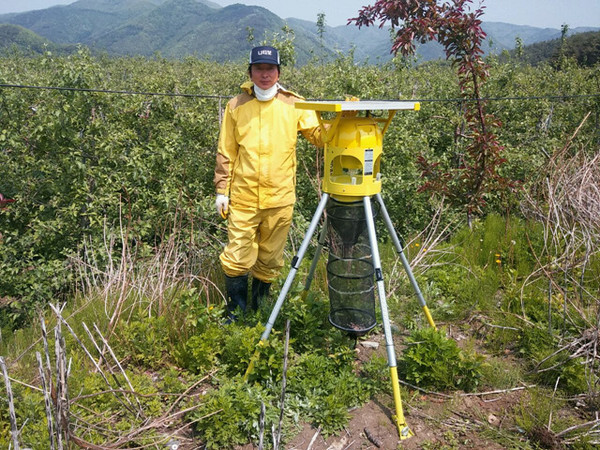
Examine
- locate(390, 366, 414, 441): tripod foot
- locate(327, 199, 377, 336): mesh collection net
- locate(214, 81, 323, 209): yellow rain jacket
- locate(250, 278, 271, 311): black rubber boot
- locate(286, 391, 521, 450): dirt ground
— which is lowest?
locate(286, 391, 521, 450): dirt ground

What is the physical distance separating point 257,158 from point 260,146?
8cm

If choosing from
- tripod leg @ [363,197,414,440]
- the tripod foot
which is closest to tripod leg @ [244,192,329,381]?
tripod leg @ [363,197,414,440]

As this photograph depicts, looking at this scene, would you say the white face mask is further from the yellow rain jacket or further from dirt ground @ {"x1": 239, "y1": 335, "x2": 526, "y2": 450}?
dirt ground @ {"x1": 239, "y1": 335, "x2": 526, "y2": 450}

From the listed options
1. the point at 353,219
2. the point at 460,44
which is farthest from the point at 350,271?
the point at 460,44

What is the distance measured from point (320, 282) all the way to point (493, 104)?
6.43 m

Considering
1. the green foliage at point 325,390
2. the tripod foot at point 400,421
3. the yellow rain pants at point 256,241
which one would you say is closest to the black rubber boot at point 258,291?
the yellow rain pants at point 256,241

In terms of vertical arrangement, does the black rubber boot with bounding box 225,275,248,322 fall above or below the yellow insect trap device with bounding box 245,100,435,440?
below

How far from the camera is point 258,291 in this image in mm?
3547

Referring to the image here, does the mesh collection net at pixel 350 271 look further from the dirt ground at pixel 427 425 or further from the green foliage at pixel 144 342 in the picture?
the green foliage at pixel 144 342

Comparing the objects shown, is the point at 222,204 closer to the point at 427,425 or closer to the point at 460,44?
the point at 427,425

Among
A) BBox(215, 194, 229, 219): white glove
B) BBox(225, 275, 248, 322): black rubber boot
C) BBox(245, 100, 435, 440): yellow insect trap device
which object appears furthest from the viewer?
BBox(225, 275, 248, 322): black rubber boot

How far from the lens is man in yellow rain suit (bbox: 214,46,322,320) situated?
297 cm

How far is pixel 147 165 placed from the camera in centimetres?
537

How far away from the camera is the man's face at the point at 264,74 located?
115 inches
